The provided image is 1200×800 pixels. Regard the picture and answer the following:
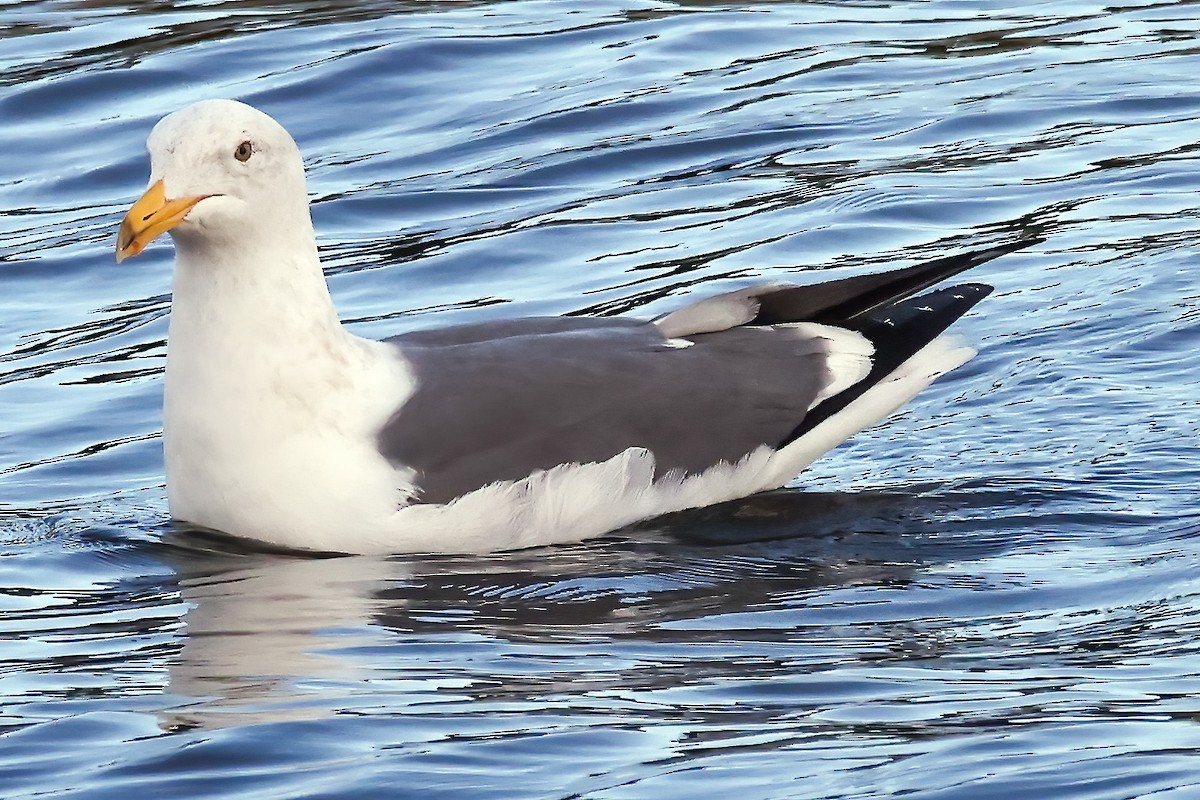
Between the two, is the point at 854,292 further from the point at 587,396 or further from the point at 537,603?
the point at 537,603

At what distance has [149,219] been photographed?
6.86 meters

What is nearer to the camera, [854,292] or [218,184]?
[218,184]

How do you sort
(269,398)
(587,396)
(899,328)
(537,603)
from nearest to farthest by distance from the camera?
(537,603) → (269,398) → (587,396) → (899,328)

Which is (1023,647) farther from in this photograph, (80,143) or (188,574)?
(80,143)

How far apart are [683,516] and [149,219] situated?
197 centimetres

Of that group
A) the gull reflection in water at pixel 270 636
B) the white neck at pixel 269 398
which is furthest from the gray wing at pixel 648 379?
the gull reflection in water at pixel 270 636

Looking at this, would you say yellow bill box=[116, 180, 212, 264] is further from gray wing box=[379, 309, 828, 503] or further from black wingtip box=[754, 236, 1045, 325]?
black wingtip box=[754, 236, 1045, 325]

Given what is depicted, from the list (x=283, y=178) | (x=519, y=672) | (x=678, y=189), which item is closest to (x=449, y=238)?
A: (x=678, y=189)

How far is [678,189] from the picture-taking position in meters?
11.7

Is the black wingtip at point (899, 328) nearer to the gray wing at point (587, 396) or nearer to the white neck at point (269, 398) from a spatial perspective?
the gray wing at point (587, 396)

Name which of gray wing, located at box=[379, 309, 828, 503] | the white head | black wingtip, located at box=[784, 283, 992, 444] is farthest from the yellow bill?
black wingtip, located at box=[784, 283, 992, 444]

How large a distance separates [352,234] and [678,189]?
5.24ft

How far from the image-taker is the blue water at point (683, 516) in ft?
17.5

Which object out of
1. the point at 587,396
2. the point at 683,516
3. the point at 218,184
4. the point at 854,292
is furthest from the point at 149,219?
the point at 854,292
